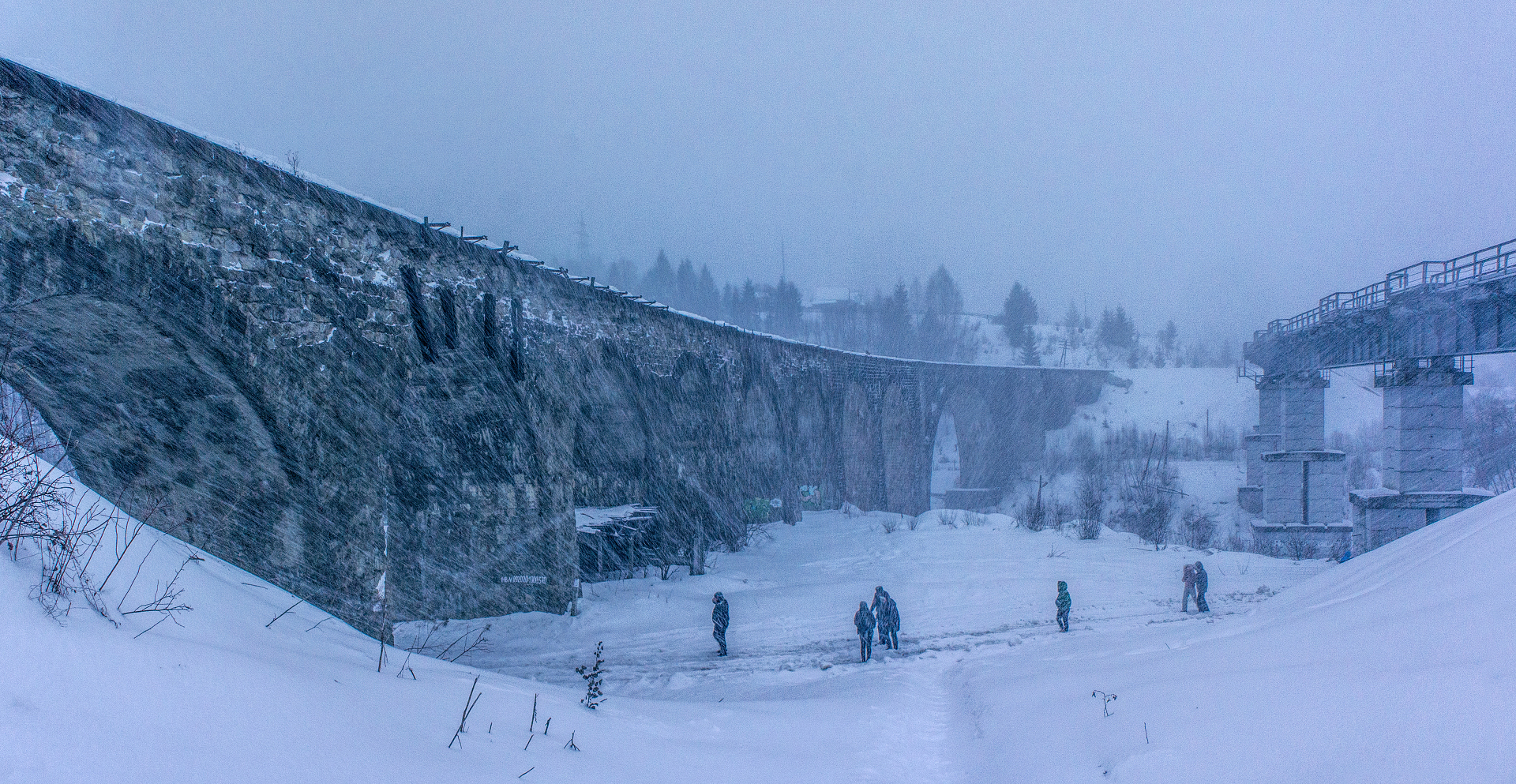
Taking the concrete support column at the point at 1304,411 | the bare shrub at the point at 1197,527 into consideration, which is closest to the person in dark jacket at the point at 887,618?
the bare shrub at the point at 1197,527

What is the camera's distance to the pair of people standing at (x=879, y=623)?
376 inches

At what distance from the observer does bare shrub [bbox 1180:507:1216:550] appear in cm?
2456

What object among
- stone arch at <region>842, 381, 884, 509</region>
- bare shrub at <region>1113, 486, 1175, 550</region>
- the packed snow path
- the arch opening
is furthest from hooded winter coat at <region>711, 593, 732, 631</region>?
the arch opening

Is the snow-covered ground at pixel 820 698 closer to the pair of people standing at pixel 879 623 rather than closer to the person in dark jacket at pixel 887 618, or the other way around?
the pair of people standing at pixel 879 623

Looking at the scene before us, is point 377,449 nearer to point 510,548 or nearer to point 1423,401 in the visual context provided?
point 510,548

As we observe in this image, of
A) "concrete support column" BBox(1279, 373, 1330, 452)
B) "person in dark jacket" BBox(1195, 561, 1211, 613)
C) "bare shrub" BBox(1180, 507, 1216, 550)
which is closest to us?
"person in dark jacket" BBox(1195, 561, 1211, 613)

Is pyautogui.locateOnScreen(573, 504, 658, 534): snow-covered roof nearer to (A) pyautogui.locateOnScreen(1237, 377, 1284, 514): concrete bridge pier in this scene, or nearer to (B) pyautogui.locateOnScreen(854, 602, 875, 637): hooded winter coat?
(B) pyautogui.locateOnScreen(854, 602, 875, 637): hooded winter coat

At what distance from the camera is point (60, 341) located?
6.75 meters

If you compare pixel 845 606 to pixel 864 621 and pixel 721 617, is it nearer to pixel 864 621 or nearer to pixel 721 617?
pixel 864 621

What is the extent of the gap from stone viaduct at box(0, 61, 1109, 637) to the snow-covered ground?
6.87ft

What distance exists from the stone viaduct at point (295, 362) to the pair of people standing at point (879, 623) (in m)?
4.76

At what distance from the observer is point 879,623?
10.2 metres

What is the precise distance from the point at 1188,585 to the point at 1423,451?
14023mm

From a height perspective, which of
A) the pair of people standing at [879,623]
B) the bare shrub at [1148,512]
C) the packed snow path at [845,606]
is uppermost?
the pair of people standing at [879,623]
